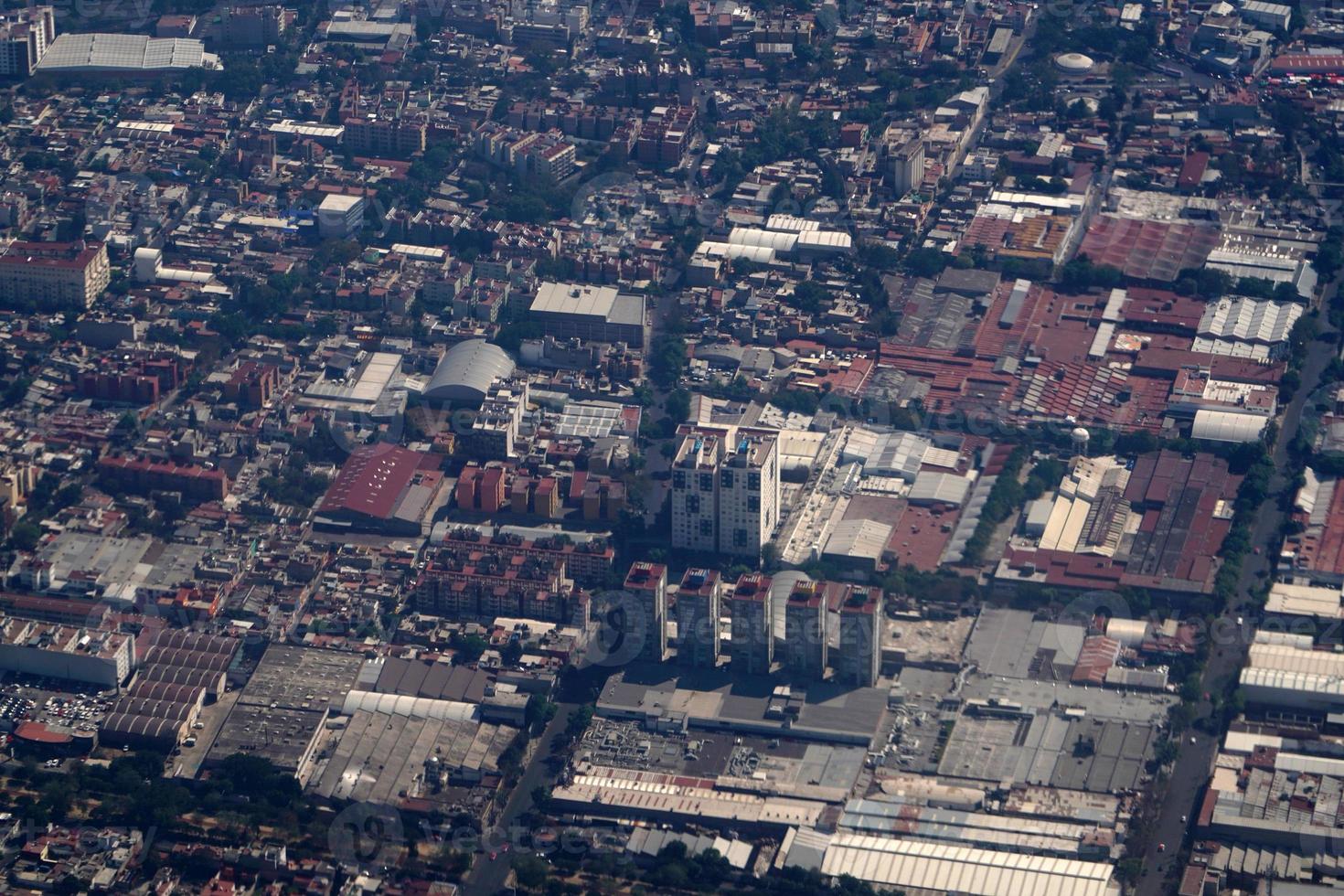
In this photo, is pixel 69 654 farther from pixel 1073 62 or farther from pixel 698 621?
pixel 1073 62

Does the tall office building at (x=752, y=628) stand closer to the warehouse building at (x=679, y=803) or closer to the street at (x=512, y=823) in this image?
the street at (x=512, y=823)

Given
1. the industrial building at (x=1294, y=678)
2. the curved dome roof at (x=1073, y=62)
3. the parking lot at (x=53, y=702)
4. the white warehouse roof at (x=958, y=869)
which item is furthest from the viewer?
the curved dome roof at (x=1073, y=62)

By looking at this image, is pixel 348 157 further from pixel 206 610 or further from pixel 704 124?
pixel 206 610

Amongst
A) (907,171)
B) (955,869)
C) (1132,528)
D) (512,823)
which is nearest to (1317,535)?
(1132,528)

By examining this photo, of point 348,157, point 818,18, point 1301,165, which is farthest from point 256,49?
point 1301,165

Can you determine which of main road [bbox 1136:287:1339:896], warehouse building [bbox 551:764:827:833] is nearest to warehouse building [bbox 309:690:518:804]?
warehouse building [bbox 551:764:827:833]

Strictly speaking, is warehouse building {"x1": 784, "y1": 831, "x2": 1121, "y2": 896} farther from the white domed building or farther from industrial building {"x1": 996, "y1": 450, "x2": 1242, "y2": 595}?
the white domed building

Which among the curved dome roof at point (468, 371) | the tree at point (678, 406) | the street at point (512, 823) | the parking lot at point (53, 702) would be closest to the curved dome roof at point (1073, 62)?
the tree at point (678, 406)
